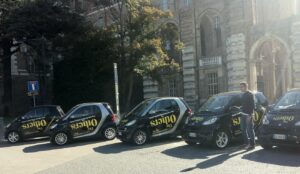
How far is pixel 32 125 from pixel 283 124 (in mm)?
11874

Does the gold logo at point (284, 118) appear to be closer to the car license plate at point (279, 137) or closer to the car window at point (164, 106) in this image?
the car license plate at point (279, 137)

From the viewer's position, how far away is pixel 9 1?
32906 millimetres

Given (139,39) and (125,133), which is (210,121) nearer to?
(125,133)

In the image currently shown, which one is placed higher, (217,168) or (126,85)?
(126,85)

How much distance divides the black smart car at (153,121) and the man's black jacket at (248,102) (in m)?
3.97

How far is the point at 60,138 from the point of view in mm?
18031

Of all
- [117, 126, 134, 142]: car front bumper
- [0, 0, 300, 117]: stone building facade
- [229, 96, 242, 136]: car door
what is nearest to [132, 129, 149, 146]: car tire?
[117, 126, 134, 142]: car front bumper

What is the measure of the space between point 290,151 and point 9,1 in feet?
84.0

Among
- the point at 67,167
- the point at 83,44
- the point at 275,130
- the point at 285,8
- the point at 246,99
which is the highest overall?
the point at 285,8

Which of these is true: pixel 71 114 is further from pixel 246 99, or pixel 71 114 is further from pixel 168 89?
pixel 168 89

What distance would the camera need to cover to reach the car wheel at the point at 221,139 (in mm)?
13766

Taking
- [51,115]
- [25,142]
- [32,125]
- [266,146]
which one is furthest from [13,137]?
[266,146]

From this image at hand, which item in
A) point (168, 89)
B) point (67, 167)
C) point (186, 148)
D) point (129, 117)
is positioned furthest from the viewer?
point (168, 89)

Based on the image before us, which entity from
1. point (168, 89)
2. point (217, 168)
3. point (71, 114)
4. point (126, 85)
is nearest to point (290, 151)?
point (217, 168)
